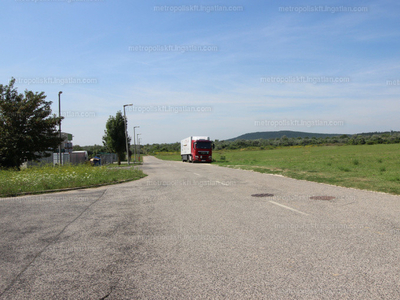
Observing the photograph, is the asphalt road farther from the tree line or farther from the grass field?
the tree line

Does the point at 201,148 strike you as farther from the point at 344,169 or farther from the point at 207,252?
the point at 207,252

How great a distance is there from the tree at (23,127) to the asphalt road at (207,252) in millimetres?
17494

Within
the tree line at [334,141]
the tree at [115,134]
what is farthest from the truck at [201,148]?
the tree line at [334,141]

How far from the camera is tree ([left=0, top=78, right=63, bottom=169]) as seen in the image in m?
24.0

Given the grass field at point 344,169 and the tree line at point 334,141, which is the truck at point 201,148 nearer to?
the grass field at point 344,169

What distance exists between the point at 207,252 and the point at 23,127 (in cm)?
2430

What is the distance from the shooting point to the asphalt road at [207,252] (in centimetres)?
367

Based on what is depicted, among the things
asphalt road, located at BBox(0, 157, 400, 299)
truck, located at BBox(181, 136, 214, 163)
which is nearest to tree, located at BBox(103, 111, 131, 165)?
truck, located at BBox(181, 136, 214, 163)

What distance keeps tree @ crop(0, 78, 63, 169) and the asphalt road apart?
Answer: 17494mm

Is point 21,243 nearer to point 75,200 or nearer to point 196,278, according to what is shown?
point 196,278

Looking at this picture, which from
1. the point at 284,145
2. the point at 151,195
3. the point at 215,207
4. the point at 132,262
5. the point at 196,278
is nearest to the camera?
the point at 196,278

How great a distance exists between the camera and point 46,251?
5297 mm

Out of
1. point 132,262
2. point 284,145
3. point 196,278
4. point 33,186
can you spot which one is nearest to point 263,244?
point 196,278

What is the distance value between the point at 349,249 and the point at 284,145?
4655 inches
